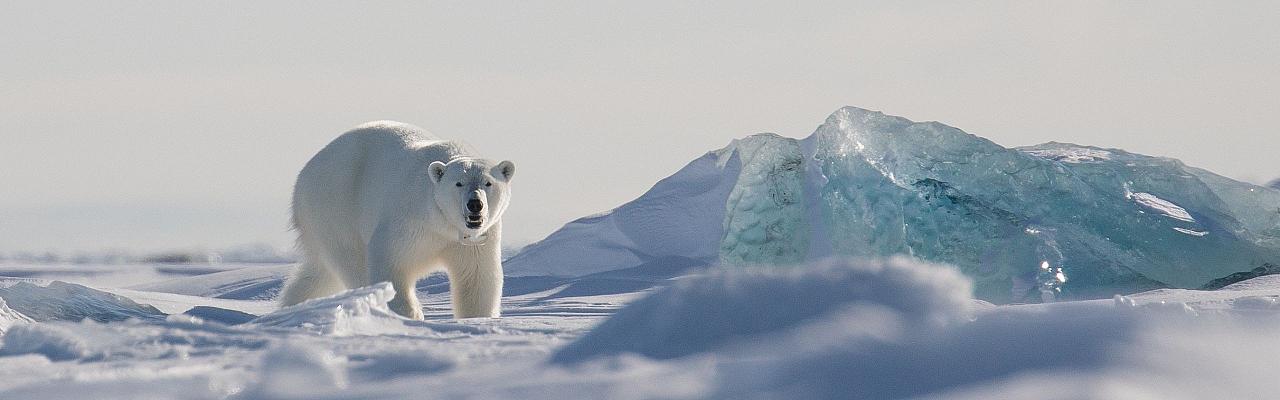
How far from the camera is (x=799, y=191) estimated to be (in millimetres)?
9203

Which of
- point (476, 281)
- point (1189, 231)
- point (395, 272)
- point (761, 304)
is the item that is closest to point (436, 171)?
point (395, 272)

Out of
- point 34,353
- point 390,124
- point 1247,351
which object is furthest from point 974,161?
point 34,353

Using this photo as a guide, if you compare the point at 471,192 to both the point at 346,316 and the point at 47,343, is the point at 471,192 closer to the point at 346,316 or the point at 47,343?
the point at 346,316

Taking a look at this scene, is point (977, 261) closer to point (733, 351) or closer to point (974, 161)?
point (974, 161)

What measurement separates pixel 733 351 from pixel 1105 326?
77 centimetres

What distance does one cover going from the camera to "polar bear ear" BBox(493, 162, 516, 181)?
234 inches

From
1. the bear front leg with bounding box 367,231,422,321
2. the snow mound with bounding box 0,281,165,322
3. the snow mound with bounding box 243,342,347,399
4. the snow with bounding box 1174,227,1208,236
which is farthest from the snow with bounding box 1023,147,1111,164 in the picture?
the snow mound with bounding box 243,342,347,399

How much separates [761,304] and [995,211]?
6.00 meters

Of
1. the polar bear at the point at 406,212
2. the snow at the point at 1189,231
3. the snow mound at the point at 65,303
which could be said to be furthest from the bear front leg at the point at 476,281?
the snow at the point at 1189,231

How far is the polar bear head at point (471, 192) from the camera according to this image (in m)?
5.76

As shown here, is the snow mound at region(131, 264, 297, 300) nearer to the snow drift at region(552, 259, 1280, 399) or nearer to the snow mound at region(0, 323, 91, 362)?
the snow mound at region(0, 323, 91, 362)

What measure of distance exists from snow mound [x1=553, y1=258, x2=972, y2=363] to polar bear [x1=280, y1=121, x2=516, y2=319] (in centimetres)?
312

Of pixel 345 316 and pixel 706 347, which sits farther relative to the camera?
pixel 345 316

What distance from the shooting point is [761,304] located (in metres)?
2.67
